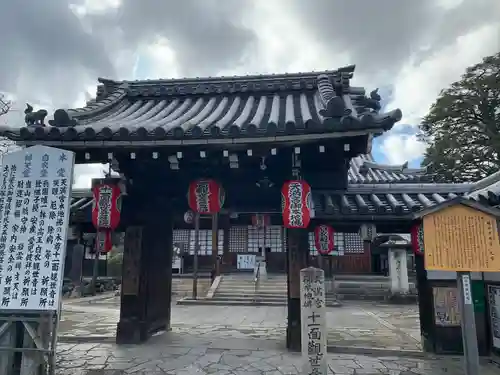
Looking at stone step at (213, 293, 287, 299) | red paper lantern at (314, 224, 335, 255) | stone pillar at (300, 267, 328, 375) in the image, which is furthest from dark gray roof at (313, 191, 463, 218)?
stone step at (213, 293, 287, 299)

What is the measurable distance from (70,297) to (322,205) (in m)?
23.4

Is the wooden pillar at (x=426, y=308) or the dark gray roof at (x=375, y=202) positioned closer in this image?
the dark gray roof at (x=375, y=202)

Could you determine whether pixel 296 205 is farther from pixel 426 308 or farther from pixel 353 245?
pixel 353 245

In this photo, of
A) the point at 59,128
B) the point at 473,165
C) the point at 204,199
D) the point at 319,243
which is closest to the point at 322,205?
the point at 319,243

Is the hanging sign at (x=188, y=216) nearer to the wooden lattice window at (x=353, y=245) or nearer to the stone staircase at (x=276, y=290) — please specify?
the stone staircase at (x=276, y=290)

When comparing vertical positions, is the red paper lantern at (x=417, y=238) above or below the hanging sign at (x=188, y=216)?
below

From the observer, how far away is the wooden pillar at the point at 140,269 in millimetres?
8984

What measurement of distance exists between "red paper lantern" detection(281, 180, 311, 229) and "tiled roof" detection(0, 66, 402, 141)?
1260mm

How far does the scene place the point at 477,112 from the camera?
24.8 metres

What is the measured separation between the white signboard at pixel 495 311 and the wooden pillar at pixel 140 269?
25.5 feet

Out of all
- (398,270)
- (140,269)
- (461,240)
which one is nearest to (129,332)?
(140,269)

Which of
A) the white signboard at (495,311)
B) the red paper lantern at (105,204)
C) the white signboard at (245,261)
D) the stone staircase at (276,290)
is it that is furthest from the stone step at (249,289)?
the red paper lantern at (105,204)

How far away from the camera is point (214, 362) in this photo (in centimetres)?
758

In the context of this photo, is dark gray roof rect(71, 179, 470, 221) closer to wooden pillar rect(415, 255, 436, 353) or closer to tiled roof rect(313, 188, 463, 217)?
tiled roof rect(313, 188, 463, 217)
